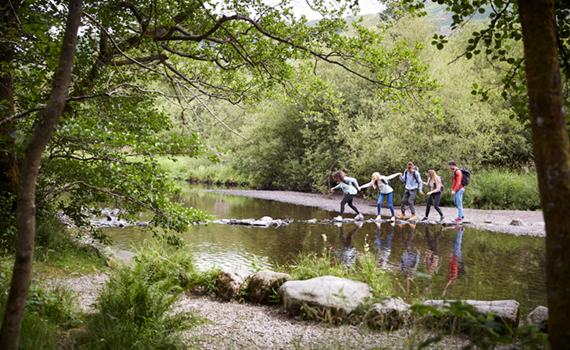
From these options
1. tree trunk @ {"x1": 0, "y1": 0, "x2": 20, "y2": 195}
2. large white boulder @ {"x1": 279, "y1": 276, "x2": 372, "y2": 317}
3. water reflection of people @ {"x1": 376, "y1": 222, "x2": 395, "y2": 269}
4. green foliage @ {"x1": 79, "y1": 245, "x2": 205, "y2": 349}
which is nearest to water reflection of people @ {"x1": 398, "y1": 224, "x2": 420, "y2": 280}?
water reflection of people @ {"x1": 376, "y1": 222, "x2": 395, "y2": 269}

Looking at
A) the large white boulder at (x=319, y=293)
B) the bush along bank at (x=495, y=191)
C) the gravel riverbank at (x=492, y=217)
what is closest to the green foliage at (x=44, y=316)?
the large white boulder at (x=319, y=293)

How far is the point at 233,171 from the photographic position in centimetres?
3978

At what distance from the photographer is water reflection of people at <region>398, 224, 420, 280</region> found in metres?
8.17

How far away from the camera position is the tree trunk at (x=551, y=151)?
5.69 ft

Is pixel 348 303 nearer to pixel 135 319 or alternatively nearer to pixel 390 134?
pixel 135 319

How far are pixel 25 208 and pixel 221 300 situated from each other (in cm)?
436

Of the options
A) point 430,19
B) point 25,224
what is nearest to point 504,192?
point 430,19

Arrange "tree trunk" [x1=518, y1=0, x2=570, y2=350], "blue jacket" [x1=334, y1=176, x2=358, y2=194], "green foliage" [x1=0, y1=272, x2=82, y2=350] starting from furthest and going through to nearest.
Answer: "blue jacket" [x1=334, y1=176, x2=358, y2=194]
"green foliage" [x1=0, y1=272, x2=82, y2=350]
"tree trunk" [x1=518, y1=0, x2=570, y2=350]

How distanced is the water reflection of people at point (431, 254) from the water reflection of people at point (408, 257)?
0.23 metres

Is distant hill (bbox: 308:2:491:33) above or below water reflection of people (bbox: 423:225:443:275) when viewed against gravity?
above

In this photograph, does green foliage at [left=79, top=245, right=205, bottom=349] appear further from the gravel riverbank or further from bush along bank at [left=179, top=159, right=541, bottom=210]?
bush along bank at [left=179, top=159, right=541, bottom=210]

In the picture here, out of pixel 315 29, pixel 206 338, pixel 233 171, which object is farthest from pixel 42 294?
pixel 233 171

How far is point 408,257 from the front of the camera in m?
9.58

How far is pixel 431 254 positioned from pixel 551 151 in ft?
28.9
